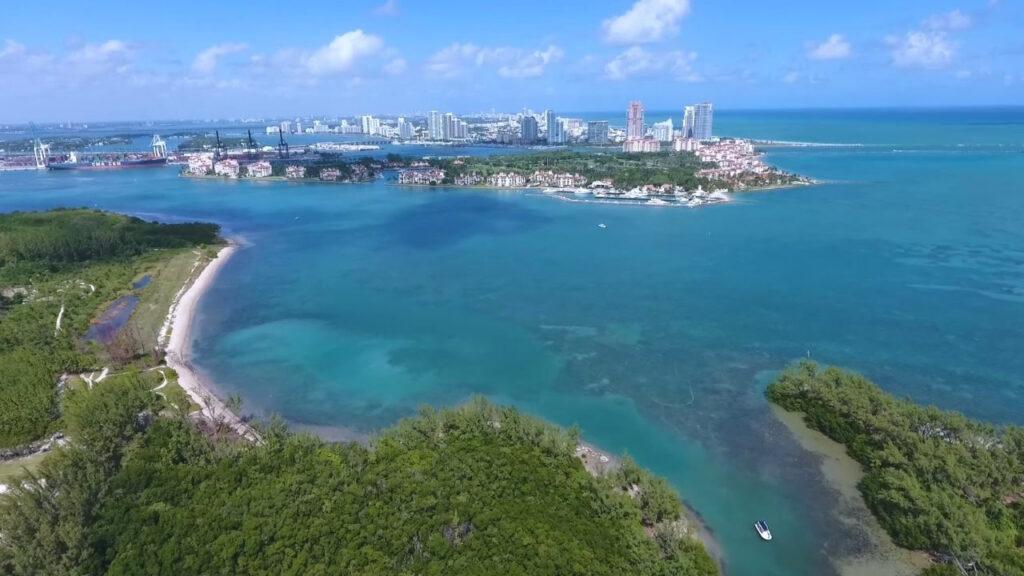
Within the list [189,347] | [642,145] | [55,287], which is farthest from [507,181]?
[189,347]

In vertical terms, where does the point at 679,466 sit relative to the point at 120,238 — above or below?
below

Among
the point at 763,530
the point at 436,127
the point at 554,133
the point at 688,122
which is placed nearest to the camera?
the point at 763,530

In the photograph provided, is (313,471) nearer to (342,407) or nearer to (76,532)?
(76,532)

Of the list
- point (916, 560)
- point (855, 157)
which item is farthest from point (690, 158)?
point (916, 560)

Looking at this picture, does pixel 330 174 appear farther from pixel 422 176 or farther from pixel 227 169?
pixel 227 169

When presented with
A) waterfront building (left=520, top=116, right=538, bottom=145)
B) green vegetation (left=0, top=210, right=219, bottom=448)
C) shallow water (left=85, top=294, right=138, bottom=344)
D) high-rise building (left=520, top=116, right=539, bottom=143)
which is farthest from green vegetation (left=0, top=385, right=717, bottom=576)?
high-rise building (left=520, top=116, right=539, bottom=143)

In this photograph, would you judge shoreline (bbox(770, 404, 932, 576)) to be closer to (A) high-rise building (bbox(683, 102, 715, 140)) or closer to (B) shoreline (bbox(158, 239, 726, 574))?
(B) shoreline (bbox(158, 239, 726, 574))
